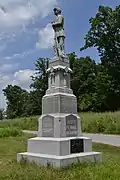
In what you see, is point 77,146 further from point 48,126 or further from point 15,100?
point 15,100

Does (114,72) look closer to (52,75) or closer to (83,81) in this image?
(83,81)

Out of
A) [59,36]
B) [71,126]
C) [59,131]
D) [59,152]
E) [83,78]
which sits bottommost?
[59,152]

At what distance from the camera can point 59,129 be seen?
8.46 metres

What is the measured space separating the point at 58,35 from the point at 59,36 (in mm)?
51

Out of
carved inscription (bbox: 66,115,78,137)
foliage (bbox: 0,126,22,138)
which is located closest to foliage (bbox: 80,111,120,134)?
foliage (bbox: 0,126,22,138)

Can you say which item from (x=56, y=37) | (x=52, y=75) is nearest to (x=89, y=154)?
(x=52, y=75)

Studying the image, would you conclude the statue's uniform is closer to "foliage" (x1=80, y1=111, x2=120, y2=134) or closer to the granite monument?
the granite monument

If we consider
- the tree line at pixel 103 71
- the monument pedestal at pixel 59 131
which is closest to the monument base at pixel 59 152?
the monument pedestal at pixel 59 131

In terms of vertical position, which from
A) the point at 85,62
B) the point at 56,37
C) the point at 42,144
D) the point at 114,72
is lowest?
the point at 42,144

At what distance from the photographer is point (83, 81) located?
1956 inches

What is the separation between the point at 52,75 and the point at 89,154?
2.68 m

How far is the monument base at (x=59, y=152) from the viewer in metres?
7.81

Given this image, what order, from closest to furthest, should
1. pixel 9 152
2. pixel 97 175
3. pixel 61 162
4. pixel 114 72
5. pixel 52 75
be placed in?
pixel 97 175 → pixel 61 162 → pixel 52 75 → pixel 9 152 → pixel 114 72

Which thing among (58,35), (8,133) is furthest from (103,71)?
(58,35)
